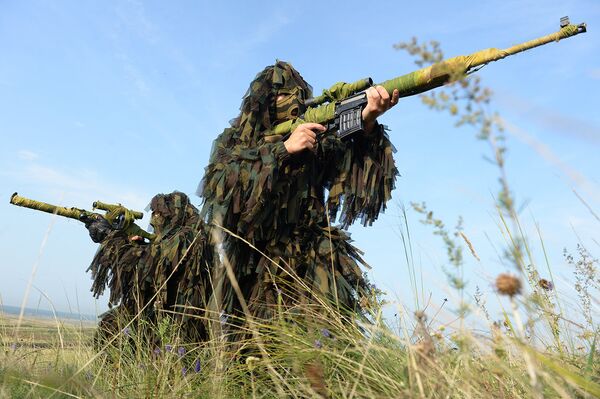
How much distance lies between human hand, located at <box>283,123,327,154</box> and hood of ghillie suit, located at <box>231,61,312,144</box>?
32cm

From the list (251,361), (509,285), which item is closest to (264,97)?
(251,361)

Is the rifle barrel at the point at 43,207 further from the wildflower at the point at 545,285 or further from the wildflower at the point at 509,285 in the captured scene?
the wildflower at the point at 509,285

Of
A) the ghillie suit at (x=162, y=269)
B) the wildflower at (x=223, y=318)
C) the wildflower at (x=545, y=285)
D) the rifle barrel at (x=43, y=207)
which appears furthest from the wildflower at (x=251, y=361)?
the rifle barrel at (x=43, y=207)

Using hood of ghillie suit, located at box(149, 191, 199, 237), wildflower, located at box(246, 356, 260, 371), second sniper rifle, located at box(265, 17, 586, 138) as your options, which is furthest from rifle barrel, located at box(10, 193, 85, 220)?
wildflower, located at box(246, 356, 260, 371)

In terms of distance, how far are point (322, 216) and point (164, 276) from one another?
2.05 meters

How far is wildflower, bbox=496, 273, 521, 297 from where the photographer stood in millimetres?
890

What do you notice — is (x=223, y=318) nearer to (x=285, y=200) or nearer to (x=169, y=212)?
(x=285, y=200)

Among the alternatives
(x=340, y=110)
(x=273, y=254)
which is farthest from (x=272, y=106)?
(x=273, y=254)

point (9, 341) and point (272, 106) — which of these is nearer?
point (272, 106)

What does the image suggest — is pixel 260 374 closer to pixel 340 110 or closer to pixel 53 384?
pixel 53 384

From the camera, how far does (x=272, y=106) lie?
120 inches

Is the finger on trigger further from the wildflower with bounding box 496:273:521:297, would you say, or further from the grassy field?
the wildflower with bounding box 496:273:521:297

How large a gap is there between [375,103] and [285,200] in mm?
677

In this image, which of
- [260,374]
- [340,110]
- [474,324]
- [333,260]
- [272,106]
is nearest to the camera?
[474,324]
